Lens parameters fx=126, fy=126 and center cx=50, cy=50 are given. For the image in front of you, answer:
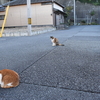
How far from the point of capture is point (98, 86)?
188 cm

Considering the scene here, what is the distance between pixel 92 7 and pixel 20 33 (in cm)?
2156

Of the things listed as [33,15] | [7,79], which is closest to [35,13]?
[33,15]

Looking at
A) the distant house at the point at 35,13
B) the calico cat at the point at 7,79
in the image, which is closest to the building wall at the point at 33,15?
the distant house at the point at 35,13

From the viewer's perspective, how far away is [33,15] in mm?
15172

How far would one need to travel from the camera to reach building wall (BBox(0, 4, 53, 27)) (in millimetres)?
14633

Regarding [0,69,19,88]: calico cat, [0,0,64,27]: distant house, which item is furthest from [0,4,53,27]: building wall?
[0,69,19,88]: calico cat

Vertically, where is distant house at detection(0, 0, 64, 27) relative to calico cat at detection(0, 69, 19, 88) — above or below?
above

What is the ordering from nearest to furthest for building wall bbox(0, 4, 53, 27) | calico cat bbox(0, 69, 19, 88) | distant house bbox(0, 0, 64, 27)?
1. calico cat bbox(0, 69, 19, 88)
2. distant house bbox(0, 0, 64, 27)
3. building wall bbox(0, 4, 53, 27)

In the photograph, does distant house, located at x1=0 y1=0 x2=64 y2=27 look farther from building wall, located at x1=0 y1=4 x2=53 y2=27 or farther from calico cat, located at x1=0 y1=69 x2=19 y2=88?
calico cat, located at x1=0 y1=69 x2=19 y2=88

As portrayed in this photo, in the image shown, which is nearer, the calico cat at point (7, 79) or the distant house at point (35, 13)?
the calico cat at point (7, 79)

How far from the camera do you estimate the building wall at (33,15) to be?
1463cm

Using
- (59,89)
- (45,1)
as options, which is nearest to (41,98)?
(59,89)

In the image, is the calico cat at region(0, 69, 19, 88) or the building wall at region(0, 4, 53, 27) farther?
the building wall at region(0, 4, 53, 27)

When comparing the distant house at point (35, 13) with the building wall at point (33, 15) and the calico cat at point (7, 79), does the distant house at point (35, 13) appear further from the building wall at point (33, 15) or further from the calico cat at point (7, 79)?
the calico cat at point (7, 79)
